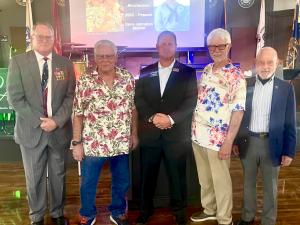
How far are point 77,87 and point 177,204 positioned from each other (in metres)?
1.18

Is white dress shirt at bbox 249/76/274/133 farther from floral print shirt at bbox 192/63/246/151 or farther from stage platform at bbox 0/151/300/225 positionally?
stage platform at bbox 0/151/300/225

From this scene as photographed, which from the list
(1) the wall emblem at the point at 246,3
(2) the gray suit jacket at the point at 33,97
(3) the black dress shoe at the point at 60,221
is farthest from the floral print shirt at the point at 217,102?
(1) the wall emblem at the point at 246,3

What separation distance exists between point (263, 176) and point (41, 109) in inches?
65.2

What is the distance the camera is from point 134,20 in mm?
5160

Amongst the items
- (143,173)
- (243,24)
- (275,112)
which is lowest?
(143,173)

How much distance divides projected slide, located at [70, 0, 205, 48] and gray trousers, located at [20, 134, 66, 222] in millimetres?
3111

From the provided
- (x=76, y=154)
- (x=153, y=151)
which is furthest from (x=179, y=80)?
(x=76, y=154)

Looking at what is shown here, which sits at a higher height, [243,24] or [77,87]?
[243,24]

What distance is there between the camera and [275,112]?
219 cm

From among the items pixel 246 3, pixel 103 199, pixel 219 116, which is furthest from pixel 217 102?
pixel 246 3

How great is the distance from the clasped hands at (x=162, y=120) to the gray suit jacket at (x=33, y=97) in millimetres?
623

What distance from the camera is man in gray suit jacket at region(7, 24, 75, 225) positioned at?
7.36ft

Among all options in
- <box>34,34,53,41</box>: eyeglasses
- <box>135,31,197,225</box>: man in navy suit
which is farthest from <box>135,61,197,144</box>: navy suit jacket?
<box>34,34,53,41</box>: eyeglasses

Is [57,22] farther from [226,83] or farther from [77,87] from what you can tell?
[226,83]
